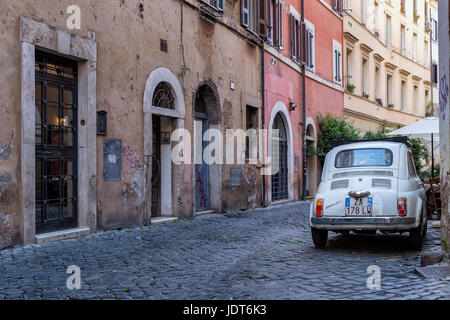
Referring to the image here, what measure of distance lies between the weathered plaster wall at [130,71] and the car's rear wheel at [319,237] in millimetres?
3577

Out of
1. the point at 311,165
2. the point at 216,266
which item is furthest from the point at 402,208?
the point at 311,165

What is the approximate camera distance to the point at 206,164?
13242 millimetres

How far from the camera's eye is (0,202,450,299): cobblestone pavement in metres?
4.78

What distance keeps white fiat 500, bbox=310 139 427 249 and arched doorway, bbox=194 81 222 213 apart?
208 inches

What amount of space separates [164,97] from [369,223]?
5.73 meters

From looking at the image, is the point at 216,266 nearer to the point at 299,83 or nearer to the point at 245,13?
the point at 245,13

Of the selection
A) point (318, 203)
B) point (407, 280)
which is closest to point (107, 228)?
point (318, 203)

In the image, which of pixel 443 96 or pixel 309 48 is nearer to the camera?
pixel 443 96

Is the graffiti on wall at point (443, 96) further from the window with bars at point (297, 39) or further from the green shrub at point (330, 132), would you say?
the green shrub at point (330, 132)

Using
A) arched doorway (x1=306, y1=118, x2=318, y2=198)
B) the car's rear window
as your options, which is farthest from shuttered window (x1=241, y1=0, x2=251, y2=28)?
the car's rear window

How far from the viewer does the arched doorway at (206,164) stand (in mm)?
12953

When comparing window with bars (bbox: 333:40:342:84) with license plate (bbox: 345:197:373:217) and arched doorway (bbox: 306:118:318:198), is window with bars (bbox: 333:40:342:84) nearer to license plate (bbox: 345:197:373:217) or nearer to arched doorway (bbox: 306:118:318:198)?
arched doorway (bbox: 306:118:318:198)

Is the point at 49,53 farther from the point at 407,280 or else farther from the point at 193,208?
the point at 407,280

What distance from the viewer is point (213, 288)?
16.4ft
